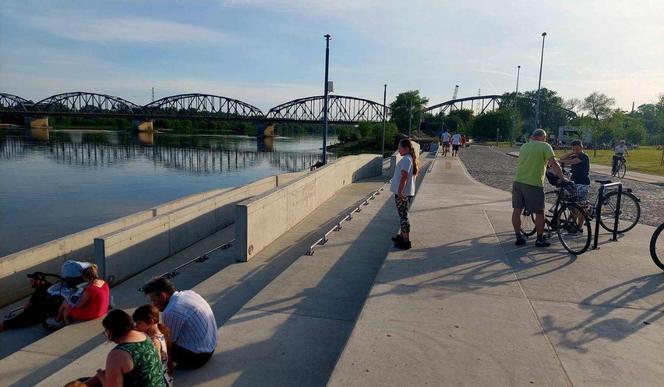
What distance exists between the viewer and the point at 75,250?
32.1 feet

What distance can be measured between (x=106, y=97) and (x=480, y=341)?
540 ft

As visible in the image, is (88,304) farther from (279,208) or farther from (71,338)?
(279,208)

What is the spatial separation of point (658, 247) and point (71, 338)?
705cm

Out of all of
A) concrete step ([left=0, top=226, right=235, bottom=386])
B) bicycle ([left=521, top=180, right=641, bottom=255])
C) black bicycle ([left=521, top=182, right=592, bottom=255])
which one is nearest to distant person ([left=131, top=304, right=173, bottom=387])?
concrete step ([left=0, top=226, right=235, bottom=386])

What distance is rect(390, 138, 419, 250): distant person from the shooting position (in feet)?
21.3

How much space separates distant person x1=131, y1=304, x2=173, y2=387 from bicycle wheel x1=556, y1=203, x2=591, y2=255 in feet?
17.2

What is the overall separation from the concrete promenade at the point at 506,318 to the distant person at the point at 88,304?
3.56 meters

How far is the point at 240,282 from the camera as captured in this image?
21.7ft

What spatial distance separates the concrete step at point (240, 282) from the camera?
388cm

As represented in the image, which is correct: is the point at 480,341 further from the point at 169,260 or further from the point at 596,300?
the point at 169,260

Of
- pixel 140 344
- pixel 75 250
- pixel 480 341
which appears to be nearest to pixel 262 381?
pixel 140 344

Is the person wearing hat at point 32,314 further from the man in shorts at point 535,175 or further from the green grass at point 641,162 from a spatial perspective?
the green grass at point 641,162

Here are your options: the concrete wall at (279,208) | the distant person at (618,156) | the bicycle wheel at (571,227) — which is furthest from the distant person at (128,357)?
the distant person at (618,156)

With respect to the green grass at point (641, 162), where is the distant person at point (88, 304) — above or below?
below
